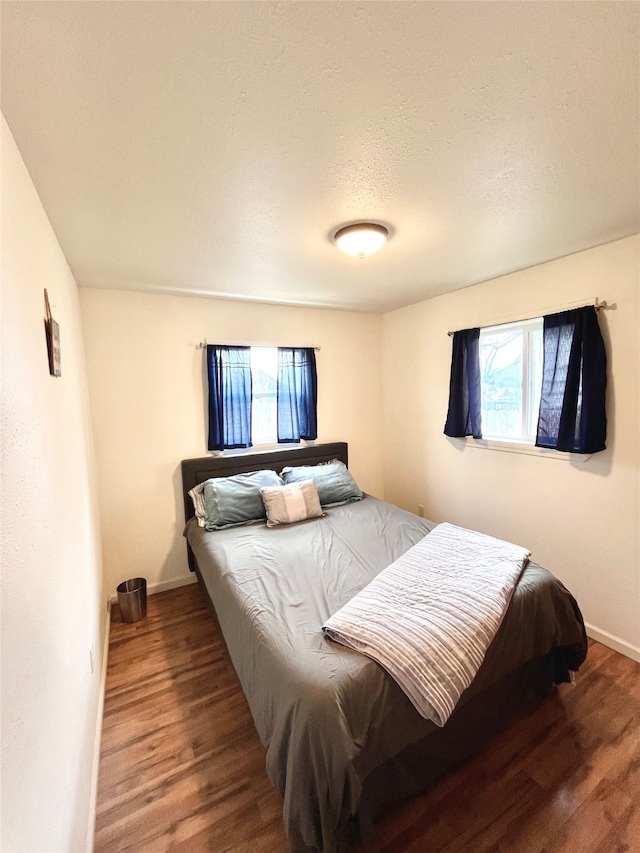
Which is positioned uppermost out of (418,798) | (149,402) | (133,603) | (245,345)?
(245,345)

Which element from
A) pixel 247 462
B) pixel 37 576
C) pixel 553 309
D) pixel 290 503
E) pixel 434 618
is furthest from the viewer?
pixel 247 462

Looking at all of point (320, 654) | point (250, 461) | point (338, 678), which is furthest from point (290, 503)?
point (338, 678)

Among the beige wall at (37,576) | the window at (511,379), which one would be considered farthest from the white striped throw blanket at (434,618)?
the window at (511,379)

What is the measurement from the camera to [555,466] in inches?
95.0

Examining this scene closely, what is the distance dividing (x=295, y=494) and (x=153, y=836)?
182 cm

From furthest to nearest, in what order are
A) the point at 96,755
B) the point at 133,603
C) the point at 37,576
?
1. the point at 133,603
2. the point at 96,755
3. the point at 37,576

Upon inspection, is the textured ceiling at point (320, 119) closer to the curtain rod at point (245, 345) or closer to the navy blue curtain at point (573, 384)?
the navy blue curtain at point (573, 384)

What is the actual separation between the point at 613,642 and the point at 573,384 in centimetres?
163

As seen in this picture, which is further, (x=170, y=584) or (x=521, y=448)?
(x=170, y=584)

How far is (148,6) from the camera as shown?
733 millimetres

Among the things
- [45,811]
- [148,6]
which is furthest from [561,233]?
[45,811]

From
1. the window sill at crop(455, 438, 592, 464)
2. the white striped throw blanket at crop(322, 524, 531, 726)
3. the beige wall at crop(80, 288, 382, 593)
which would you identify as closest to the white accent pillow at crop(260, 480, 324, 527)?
the beige wall at crop(80, 288, 382, 593)

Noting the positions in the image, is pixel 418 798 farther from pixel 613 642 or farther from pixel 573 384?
pixel 573 384

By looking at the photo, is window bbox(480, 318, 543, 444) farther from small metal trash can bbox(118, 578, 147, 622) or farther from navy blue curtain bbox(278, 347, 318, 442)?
small metal trash can bbox(118, 578, 147, 622)
